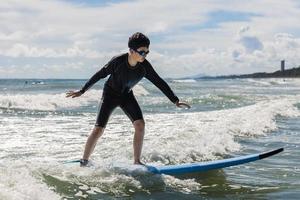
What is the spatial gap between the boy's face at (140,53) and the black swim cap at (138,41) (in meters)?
0.04

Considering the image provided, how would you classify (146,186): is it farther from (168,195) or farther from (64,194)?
(64,194)

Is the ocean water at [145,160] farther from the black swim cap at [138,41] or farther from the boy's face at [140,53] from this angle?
the black swim cap at [138,41]

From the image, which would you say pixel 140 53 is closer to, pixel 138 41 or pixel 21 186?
pixel 138 41

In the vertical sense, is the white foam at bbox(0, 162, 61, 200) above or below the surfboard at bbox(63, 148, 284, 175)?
above

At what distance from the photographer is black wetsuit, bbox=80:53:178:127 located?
6887mm

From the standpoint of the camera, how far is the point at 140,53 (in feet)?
21.8

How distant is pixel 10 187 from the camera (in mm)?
5594

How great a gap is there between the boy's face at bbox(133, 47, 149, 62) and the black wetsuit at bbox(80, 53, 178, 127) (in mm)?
212

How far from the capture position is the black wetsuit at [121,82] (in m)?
6.89

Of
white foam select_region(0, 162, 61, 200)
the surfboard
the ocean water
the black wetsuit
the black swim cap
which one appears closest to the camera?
white foam select_region(0, 162, 61, 200)

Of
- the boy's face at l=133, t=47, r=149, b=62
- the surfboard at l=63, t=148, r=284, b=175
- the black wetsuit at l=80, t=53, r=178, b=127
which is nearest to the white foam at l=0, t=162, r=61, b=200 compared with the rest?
the black wetsuit at l=80, t=53, r=178, b=127

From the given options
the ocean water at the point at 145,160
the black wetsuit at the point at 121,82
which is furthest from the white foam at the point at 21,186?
the black wetsuit at the point at 121,82

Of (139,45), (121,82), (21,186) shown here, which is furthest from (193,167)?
(21,186)

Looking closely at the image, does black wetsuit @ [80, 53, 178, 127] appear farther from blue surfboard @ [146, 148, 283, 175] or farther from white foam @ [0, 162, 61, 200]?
white foam @ [0, 162, 61, 200]
